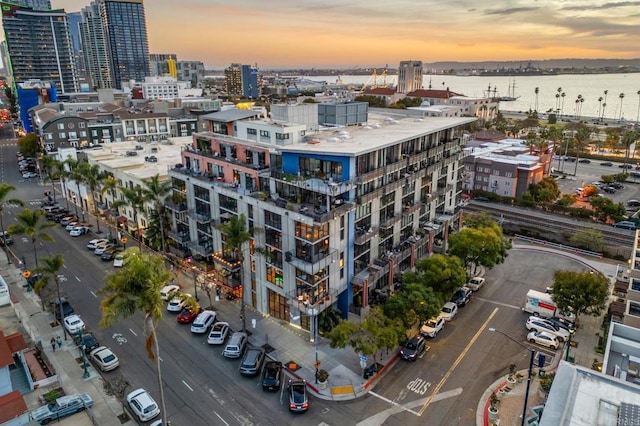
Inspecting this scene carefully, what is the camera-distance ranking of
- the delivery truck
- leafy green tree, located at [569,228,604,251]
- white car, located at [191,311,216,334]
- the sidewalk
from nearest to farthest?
1. the sidewalk
2. white car, located at [191,311,216,334]
3. the delivery truck
4. leafy green tree, located at [569,228,604,251]

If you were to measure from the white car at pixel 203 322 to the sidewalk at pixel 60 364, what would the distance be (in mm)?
10606

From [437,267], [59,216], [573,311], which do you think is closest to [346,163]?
[437,267]

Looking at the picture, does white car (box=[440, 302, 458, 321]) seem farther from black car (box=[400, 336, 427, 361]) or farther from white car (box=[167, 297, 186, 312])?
white car (box=[167, 297, 186, 312])

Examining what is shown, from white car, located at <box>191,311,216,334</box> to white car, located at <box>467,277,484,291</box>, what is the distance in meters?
34.7

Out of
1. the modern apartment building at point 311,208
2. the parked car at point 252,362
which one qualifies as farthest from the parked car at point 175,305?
the parked car at point 252,362

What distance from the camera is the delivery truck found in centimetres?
5002

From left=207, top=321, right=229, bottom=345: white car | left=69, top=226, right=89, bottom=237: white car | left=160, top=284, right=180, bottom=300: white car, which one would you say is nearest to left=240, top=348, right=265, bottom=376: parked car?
left=207, top=321, right=229, bottom=345: white car

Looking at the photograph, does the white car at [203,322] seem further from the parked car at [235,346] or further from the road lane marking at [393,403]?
the road lane marking at [393,403]

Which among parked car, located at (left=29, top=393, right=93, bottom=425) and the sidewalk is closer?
parked car, located at (left=29, top=393, right=93, bottom=425)

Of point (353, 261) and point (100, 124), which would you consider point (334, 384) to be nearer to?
point (353, 261)

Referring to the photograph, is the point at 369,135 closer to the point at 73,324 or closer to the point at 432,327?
the point at 432,327

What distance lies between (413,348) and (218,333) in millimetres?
21336

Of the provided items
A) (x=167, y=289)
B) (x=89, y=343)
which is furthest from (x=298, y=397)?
(x=167, y=289)

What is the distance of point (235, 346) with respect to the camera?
43469 mm
